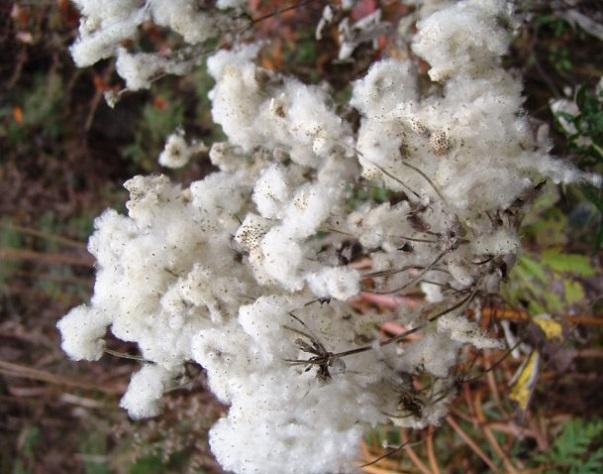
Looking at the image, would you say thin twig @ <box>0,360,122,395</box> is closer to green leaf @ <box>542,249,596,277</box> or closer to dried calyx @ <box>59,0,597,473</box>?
dried calyx @ <box>59,0,597,473</box>

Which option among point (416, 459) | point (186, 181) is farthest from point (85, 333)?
point (186, 181)

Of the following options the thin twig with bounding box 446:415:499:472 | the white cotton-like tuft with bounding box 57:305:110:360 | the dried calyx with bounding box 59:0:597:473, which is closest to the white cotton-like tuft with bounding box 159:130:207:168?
the dried calyx with bounding box 59:0:597:473

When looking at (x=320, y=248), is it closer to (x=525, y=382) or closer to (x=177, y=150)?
(x=177, y=150)

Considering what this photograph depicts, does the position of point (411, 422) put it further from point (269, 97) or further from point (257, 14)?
point (257, 14)

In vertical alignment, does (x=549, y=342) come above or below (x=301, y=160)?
below

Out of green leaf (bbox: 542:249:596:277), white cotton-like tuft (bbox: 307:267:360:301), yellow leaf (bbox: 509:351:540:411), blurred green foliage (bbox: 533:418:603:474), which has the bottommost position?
blurred green foliage (bbox: 533:418:603:474)

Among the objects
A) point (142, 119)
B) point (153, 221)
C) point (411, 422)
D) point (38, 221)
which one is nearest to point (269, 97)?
point (153, 221)

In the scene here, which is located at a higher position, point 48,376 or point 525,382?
point 48,376

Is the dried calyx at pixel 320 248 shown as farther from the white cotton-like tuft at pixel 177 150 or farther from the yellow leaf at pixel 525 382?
the yellow leaf at pixel 525 382

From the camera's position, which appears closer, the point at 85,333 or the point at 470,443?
the point at 85,333
